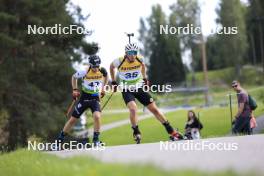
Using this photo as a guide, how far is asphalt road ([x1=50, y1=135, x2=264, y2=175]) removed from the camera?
7338 mm

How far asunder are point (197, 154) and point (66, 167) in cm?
190

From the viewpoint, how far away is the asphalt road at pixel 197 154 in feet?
24.1

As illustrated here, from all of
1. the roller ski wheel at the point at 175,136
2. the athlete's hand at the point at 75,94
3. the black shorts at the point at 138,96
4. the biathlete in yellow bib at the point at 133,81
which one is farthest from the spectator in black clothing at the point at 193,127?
the athlete's hand at the point at 75,94

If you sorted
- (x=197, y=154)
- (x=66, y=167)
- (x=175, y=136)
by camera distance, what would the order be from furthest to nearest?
(x=175, y=136) < (x=197, y=154) < (x=66, y=167)

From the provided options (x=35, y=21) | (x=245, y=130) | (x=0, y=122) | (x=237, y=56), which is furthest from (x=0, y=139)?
(x=237, y=56)

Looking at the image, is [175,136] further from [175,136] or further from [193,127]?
[193,127]

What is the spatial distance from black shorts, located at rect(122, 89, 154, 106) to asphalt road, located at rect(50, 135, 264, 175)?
6.22 ft

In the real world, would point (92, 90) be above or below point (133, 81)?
below

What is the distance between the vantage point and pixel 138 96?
12.0 meters

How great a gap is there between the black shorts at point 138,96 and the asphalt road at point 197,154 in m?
1.90

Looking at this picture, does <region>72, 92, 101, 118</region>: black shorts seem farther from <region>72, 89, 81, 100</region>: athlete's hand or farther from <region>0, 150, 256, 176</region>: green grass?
<region>0, 150, 256, 176</region>: green grass

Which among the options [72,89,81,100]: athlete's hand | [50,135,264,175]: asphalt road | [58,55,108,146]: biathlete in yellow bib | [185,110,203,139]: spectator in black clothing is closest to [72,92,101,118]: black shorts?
[58,55,108,146]: biathlete in yellow bib

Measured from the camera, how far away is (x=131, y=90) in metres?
11.9

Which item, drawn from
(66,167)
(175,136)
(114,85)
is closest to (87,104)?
(114,85)
